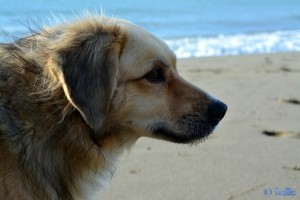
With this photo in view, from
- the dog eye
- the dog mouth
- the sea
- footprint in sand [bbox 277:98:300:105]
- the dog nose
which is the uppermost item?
the dog eye

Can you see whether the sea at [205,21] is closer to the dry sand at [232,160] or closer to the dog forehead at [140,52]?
the dry sand at [232,160]

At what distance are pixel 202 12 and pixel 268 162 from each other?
16.2 metres

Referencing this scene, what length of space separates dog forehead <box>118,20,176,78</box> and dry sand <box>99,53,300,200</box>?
3.51 ft

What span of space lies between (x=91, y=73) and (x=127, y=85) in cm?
31

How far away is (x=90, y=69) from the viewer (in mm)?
3043

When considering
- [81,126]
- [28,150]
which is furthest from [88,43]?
[28,150]

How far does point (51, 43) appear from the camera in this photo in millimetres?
3219

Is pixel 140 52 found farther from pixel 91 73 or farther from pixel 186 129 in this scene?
pixel 186 129

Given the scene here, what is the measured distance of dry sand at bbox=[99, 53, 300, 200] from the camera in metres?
4.38

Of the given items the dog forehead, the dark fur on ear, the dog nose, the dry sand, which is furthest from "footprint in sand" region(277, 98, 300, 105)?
the dark fur on ear

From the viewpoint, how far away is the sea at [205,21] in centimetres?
1224

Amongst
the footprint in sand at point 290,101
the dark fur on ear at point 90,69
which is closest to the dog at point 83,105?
the dark fur on ear at point 90,69

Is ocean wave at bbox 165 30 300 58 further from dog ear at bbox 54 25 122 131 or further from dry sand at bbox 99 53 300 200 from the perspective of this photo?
dog ear at bbox 54 25 122 131

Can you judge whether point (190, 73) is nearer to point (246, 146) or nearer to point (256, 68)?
point (256, 68)
